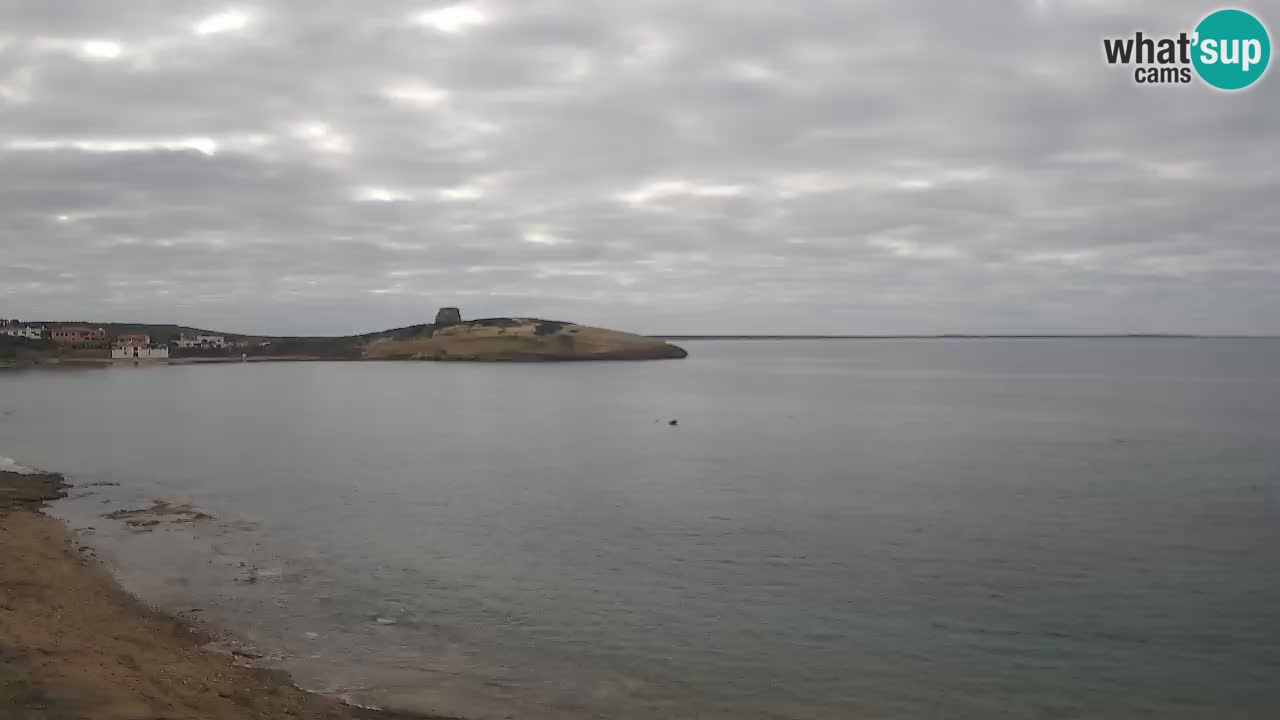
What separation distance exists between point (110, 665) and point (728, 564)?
18607 millimetres

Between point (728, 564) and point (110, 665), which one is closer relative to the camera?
point (110, 665)

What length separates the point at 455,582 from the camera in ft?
90.4

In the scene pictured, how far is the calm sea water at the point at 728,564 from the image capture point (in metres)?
19.5

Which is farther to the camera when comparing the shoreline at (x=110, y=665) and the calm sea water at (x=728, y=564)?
the calm sea water at (x=728, y=564)

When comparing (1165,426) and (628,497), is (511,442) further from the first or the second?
(1165,426)

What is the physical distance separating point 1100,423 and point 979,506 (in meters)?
48.7

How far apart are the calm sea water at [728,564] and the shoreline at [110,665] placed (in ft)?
4.13

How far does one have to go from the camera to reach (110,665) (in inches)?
673

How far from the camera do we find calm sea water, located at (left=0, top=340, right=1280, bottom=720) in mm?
19484

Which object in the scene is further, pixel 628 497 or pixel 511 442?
pixel 511 442

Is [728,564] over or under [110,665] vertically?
under

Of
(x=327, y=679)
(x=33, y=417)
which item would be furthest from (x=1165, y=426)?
(x=33, y=417)

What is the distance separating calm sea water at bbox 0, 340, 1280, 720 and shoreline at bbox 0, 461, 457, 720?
4.13ft

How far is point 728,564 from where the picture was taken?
29906 millimetres
